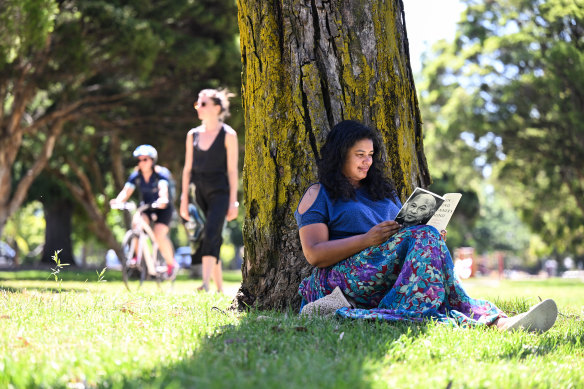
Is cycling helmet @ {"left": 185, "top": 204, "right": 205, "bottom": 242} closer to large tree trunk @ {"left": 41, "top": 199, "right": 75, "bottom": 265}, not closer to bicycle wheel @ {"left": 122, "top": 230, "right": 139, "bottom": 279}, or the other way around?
bicycle wheel @ {"left": 122, "top": 230, "right": 139, "bottom": 279}

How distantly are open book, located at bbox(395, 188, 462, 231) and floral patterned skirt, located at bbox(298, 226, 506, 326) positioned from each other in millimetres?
65

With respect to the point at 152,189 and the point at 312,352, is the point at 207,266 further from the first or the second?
the point at 312,352

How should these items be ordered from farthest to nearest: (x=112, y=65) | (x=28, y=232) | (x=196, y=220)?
(x=28, y=232), (x=112, y=65), (x=196, y=220)

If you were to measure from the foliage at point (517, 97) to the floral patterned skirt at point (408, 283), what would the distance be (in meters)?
16.9

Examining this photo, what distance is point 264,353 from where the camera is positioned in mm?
3240

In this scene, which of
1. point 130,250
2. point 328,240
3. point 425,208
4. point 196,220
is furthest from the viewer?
point 130,250

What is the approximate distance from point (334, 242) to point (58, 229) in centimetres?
2561

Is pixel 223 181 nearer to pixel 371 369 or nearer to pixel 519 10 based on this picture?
pixel 371 369

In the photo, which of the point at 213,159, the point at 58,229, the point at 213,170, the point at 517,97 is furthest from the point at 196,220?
the point at 58,229

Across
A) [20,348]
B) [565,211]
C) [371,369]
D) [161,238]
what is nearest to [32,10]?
[161,238]

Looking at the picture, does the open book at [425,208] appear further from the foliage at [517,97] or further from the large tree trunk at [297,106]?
the foliage at [517,97]

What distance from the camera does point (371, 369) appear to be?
116 inches

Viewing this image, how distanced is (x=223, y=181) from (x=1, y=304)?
137 inches

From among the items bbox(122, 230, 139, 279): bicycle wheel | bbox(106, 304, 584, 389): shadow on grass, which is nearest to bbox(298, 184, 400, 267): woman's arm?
bbox(106, 304, 584, 389): shadow on grass
